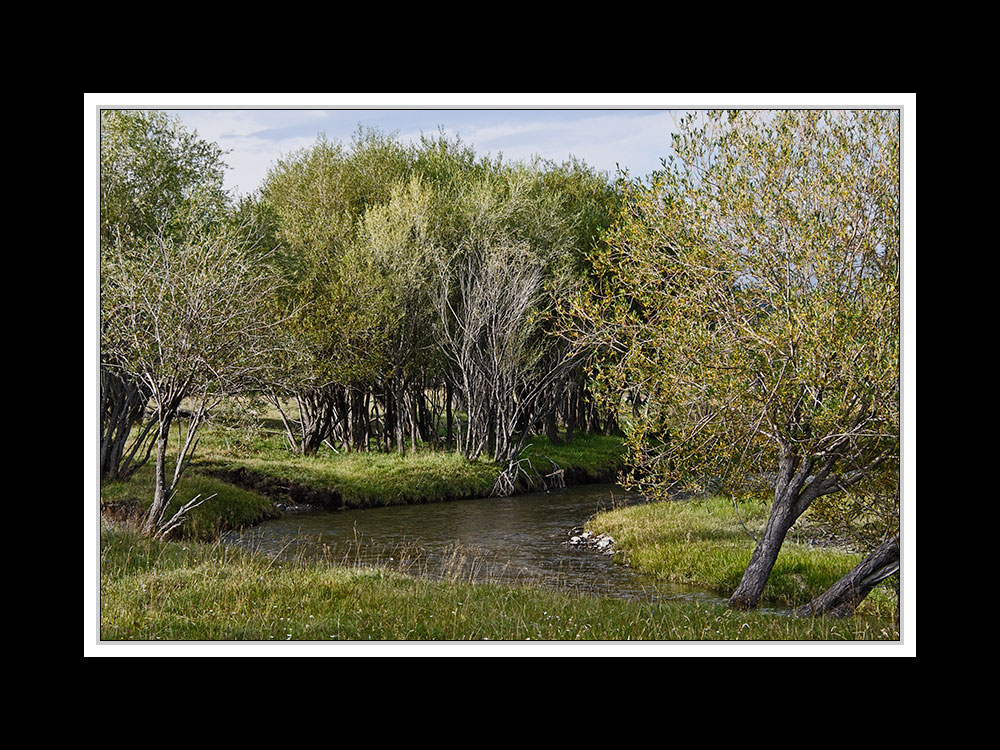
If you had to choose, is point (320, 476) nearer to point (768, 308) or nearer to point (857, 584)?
point (857, 584)

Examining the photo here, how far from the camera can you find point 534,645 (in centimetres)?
945

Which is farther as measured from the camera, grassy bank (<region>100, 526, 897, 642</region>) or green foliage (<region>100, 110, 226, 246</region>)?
green foliage (<region>100, 110, 226, 246</region>)

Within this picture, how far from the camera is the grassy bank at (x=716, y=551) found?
1391cm

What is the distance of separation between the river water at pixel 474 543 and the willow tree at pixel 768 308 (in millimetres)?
3496

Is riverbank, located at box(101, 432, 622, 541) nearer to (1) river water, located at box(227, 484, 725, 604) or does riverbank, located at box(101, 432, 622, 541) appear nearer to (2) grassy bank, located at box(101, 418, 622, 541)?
(2) grassy bank, located at box(101, 418, 622, 541)

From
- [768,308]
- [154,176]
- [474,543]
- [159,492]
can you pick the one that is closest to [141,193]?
[154,176]

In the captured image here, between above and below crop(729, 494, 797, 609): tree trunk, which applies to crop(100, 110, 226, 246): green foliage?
above

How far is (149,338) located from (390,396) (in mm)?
16506

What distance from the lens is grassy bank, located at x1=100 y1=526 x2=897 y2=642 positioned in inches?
388

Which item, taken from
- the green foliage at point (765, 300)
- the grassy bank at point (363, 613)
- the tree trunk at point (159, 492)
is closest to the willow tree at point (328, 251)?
the tree trunk at point (159, 492)

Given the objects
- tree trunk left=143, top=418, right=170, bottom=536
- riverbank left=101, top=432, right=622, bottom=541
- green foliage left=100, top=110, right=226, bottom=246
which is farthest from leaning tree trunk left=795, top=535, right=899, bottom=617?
green foliage left=100, top=110, right=226, bottom=246

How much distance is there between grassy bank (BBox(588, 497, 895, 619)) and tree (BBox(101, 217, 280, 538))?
824cm

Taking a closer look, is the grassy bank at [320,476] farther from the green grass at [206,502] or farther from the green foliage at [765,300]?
the green foliage at [765,300]
